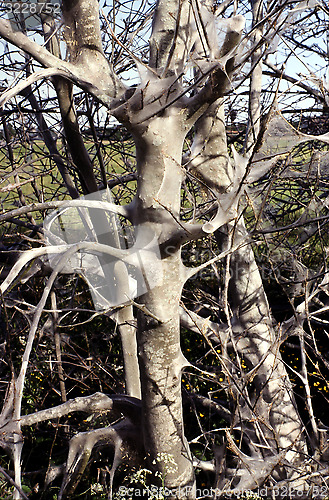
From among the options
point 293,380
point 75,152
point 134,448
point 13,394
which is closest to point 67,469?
point 134,448

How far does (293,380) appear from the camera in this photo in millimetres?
4555

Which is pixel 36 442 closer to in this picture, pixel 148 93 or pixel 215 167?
pixel 215 167

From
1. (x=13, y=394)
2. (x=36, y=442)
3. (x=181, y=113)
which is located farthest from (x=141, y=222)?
(x=36, y=442)

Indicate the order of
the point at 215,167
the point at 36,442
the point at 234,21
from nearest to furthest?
the point at 234,21 < the point at 215,167 < the point at 36,442

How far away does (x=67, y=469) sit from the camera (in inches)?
98.2

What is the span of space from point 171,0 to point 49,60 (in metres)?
0.76

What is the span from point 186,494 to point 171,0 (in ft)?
8.92

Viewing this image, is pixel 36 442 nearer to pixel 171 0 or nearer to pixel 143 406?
pixel 143 406

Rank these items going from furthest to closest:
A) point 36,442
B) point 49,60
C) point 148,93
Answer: point 36,442 → point 148,93 → point 49,60

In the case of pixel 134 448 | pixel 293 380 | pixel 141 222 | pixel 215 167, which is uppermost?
pixel 215 167

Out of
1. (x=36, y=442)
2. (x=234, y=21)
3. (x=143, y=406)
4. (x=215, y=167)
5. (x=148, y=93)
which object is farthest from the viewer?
(x=36, y=442)

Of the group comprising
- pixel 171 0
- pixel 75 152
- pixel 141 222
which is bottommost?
pixel 141 222

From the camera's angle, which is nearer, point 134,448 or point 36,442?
point 134,448

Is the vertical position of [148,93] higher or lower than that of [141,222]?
higher
